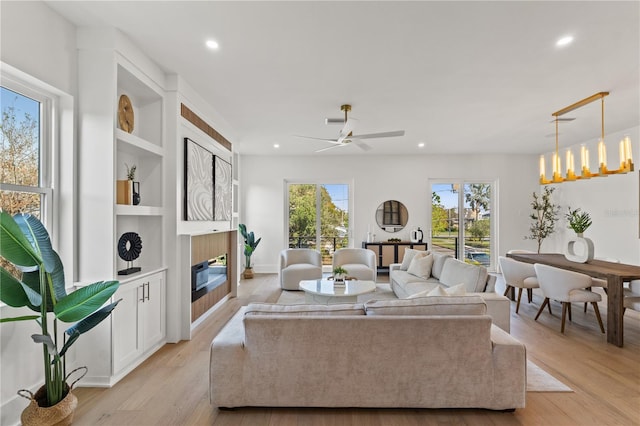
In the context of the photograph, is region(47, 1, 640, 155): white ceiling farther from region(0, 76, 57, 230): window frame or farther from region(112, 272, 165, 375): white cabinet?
region(112, 272, 165, 375): white cabinet

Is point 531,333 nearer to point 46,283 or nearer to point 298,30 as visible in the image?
point 298,30

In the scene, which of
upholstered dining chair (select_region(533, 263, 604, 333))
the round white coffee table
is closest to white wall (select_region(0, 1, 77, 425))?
the round white coffee table

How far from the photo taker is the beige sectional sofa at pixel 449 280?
10.6 ft

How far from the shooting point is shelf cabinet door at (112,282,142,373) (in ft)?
8.71

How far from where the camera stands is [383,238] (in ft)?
25.2

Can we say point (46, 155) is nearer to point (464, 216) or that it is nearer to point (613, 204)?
point (464, 216)

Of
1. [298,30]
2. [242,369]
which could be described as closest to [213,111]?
[298,30]

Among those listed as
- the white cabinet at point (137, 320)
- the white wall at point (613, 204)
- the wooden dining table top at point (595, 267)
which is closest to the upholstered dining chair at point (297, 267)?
the white cabinet at point (137, 320)

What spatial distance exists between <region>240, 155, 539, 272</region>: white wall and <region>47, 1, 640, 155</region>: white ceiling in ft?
8.53

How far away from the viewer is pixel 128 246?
2.90m

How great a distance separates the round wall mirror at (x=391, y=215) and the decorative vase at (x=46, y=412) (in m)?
6.43

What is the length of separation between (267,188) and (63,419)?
6004 millimetres

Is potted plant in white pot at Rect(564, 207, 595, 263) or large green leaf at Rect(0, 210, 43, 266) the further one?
potted plant in white pot at Rect(564, 207, 595, 263)

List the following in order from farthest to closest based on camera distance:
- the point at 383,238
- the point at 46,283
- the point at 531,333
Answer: the point at 383,238, the point at 531,333, the point at 46,283
